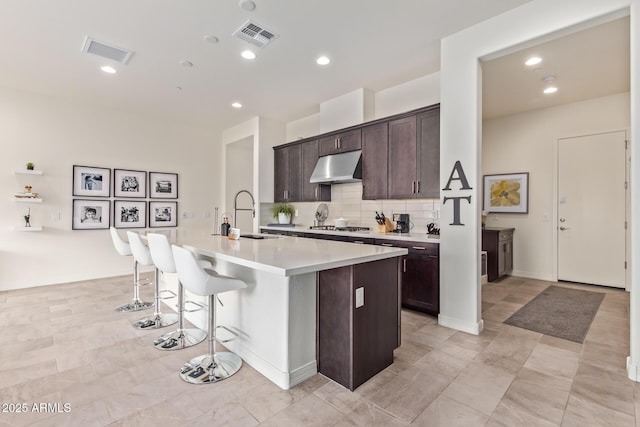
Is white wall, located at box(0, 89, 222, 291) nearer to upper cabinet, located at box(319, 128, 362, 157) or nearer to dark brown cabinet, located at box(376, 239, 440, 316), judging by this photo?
upper cabinet, located at box(319, 128, 362, 157)

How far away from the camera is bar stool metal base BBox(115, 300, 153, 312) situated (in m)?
3.64

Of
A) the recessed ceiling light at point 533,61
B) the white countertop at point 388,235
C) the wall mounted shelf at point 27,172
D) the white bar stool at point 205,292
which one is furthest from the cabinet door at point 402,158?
the wall mounted shelf at point 27,172

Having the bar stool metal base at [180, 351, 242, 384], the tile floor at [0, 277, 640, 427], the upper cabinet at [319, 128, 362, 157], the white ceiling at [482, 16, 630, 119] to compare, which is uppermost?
the white ceiling at [482, 16, 630, 119]

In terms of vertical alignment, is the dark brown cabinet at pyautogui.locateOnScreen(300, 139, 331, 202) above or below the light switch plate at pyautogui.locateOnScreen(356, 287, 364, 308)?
above

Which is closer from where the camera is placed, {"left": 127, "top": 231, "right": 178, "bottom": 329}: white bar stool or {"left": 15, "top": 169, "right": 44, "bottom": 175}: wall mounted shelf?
{"left": 127, "top": 231, "right": 178, "bottom": 329}: white bar stool

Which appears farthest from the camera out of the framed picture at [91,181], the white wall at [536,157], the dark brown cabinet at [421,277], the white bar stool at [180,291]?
the framed picture at [91,181]

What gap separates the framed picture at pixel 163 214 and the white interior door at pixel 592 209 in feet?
22.4

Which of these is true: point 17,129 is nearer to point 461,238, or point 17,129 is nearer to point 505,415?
point 461,238

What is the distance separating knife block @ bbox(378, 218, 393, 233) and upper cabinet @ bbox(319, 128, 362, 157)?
1.13m

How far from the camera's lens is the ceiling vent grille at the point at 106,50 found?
3.19 meters

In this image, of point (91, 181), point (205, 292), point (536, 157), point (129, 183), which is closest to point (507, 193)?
point (536, 157)

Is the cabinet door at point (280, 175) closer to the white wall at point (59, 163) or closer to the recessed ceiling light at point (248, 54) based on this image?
the white wall at point (59, 163)

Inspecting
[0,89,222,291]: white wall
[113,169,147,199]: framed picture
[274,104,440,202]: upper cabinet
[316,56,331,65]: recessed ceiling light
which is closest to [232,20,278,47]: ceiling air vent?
[316,56,331,65]: recessed ceiling light

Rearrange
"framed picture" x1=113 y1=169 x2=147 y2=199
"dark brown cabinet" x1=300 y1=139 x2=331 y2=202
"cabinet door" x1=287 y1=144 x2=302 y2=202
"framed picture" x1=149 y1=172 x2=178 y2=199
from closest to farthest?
"dark brown cabinet" x1=300 y1=139 x2=331 y2=202
"framed picture" x1=113 y1=169 x2=147 y2=199
"cabinet door" x1=287 y1=144 x2=302 y2=202
"framed picture" x1=149 y1=172 x2=178 y2=199
